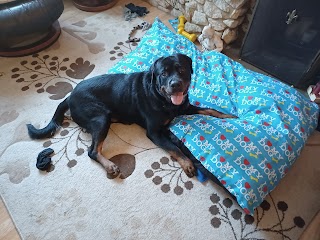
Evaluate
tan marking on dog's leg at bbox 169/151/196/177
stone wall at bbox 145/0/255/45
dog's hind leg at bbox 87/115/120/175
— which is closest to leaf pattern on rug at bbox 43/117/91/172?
dog's hind leg at bbox 87/115/120/175

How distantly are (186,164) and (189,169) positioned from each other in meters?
0.04

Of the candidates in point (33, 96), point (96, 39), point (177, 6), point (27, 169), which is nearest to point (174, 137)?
point (27, 169)

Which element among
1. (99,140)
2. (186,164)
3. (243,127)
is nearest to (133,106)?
(99,140)

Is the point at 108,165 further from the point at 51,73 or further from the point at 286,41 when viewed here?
the point at 286,41

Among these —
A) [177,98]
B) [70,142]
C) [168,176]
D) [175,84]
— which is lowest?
[70,142]

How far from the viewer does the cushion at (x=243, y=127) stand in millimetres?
1356

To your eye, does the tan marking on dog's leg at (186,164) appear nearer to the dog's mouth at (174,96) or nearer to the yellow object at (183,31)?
the dog's mouth at (174,96)

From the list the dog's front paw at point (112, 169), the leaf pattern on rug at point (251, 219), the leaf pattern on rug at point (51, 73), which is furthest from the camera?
the leaf pattern on rug at point (51, 73)

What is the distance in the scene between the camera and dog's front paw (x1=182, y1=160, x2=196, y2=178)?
152 centimetres

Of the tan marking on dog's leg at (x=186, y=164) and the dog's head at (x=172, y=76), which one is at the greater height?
the dog's head at (x=172, y=76)

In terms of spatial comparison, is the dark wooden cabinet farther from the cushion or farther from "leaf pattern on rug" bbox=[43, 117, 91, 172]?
"leaf pattern on rug" bbox=[43, 117, 91, 172]

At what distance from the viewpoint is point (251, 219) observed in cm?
136

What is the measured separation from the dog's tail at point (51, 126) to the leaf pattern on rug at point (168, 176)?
790mm

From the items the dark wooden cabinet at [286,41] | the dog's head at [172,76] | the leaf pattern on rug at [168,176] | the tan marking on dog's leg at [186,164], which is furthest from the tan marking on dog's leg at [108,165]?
the dark wooden cabinet at [286,41]
